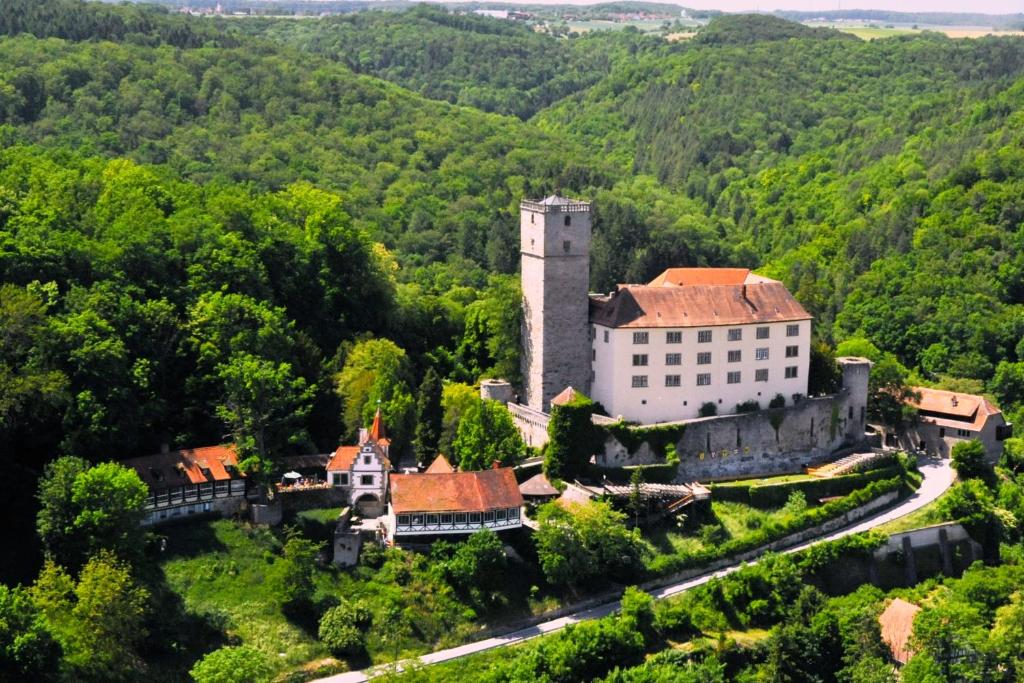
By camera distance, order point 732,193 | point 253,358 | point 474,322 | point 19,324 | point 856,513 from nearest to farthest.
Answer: point 19,324 < point 253,358 < point 856,513 < point 474,322 < point 732,193

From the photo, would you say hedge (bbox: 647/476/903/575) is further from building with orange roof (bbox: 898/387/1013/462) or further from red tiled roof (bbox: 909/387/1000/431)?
red tiled roof (bbox: 909/387/1000/431)

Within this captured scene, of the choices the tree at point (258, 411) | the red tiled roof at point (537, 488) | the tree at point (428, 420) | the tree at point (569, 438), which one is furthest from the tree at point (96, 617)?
the tree at point (569, 438)

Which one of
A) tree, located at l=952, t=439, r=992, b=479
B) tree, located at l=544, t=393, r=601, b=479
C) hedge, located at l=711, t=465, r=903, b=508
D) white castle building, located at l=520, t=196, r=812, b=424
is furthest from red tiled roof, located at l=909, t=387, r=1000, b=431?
tree, located at l=544, t=393, r=601, b=479

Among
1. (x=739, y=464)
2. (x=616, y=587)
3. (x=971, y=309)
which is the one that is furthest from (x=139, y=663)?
(x=971, y=309)

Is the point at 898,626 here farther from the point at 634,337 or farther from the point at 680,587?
the point at 634,337

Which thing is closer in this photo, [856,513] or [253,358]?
[253,358]

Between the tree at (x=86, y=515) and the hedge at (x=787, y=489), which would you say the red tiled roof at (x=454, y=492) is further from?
the hedge at (x=787, y=489)

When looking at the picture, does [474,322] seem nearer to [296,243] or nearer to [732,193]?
[296,243]

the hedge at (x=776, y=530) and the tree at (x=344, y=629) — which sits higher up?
the tree at (x=344, y=629)
